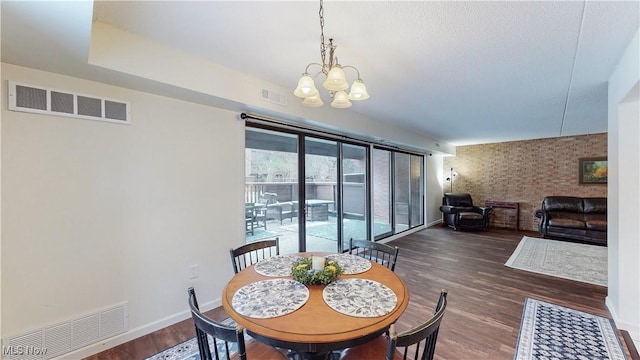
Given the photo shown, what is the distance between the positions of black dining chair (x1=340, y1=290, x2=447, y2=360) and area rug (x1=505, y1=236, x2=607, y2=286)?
3.76 meters

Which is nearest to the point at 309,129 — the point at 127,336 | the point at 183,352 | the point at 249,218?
the point at 249,218

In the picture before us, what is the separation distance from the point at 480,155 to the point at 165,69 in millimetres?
8101

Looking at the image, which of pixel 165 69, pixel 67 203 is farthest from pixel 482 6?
pixel 67 203

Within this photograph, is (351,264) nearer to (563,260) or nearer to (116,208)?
(116,208)

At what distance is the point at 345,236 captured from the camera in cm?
451

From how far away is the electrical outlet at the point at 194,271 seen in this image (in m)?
2.46

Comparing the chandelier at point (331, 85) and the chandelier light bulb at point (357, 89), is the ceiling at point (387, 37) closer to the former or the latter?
the chandelier at point (331, 85)

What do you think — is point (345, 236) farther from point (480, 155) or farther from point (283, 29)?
point (480, 155)

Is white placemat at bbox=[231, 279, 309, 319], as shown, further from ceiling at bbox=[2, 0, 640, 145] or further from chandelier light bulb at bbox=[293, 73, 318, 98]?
ceiling at bbox=[2, 0, 640, 145]

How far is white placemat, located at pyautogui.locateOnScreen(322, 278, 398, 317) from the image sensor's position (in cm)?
124

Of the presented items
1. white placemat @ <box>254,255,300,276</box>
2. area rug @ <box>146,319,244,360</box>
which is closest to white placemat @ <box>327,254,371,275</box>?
white placemat @ <box>254,255,300,276</box>

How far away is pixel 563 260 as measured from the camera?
4191mm

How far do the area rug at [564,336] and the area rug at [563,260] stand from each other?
1.35 meters

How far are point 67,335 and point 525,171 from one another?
8.97 meters
